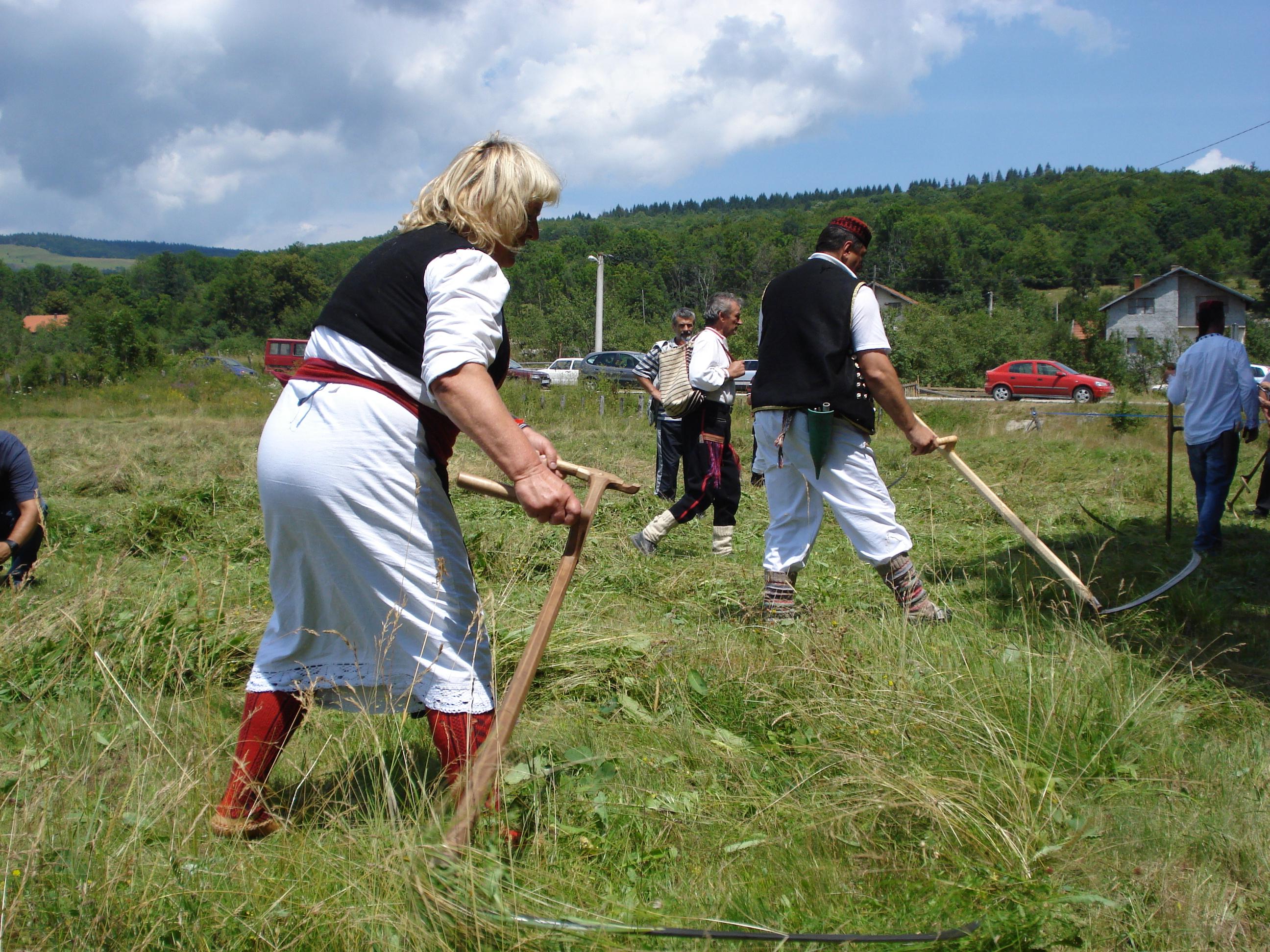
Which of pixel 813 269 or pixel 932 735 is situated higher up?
pixel 813 269

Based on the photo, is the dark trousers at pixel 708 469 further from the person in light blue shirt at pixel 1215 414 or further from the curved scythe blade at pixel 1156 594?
the person in light blue shirt at pixel 1215 414

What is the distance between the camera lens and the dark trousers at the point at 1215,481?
5.91 metres

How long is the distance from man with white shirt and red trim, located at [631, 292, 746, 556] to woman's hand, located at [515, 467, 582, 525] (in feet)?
12.9

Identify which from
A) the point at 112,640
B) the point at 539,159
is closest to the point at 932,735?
the point at 539,159

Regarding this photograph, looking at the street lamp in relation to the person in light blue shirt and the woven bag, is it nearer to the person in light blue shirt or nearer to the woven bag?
the woven bag

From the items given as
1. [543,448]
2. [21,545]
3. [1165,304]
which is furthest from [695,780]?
[1165,304]

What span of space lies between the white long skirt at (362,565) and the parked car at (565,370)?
29.8 m

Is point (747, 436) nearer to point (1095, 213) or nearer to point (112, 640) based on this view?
point (112, 640)

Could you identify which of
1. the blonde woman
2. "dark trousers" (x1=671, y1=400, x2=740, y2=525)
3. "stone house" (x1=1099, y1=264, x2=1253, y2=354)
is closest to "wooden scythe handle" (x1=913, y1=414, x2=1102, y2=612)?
"dark trousers" (x1=671, y1=400, x2=740, y2=525)

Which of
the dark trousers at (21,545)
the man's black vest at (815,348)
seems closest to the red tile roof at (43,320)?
the dark trousers at (21,545)

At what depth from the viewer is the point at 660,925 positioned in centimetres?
175

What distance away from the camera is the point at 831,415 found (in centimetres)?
379

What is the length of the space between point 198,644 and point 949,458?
323 cm

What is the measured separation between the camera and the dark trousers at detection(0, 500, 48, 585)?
4.37m
